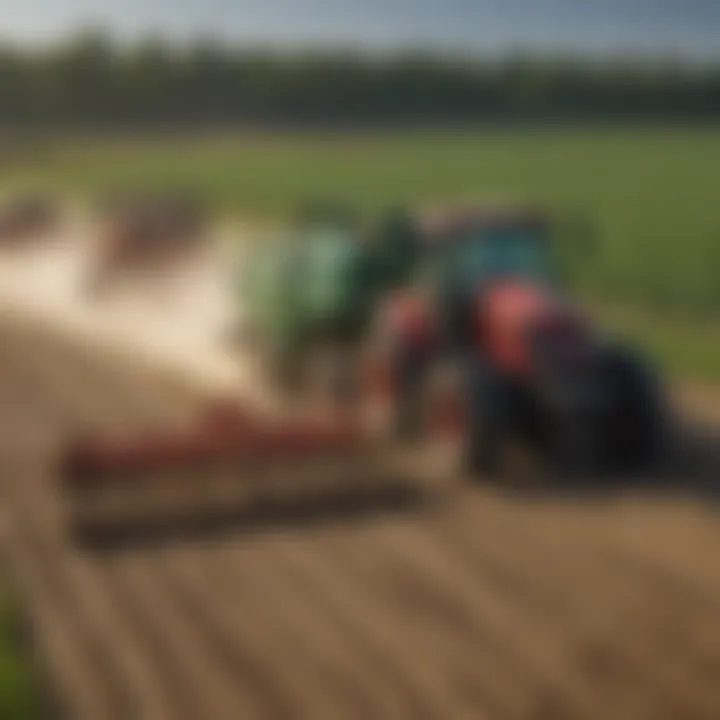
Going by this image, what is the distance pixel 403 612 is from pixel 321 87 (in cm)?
696

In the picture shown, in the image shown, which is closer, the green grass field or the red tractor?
the green grass field

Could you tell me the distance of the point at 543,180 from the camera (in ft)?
67.4

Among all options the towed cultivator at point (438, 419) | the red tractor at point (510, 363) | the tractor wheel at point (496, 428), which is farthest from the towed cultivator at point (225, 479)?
the red tractor at point (510, 363)

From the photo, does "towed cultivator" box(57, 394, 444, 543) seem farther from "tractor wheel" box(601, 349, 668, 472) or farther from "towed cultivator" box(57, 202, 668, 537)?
"tractor wheel" box(601, 349, 668, 472)

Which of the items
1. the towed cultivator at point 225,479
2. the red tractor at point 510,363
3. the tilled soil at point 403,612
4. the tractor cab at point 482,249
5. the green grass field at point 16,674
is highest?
the tractor cab at point 482,249

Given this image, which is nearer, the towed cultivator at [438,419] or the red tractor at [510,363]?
the towed cultivator at [438,419]

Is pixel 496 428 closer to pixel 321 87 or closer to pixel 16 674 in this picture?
pixel 16 674

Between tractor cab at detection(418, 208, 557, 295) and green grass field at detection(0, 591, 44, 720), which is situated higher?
tractor cab at detection(418, 208, 557, 295)

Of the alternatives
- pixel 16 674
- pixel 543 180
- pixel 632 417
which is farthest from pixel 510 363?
Answer: pixel 543 180

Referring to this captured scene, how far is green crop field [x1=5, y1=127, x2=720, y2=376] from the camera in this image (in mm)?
9844

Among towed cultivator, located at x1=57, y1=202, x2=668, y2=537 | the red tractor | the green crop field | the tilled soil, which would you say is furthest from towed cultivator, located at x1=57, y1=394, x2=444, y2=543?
the green crop field

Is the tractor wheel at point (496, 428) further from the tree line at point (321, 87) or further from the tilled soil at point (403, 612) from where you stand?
the tree line at point (321, 87)

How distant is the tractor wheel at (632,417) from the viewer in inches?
259

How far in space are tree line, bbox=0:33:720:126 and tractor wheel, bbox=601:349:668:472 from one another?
4.42 feet
